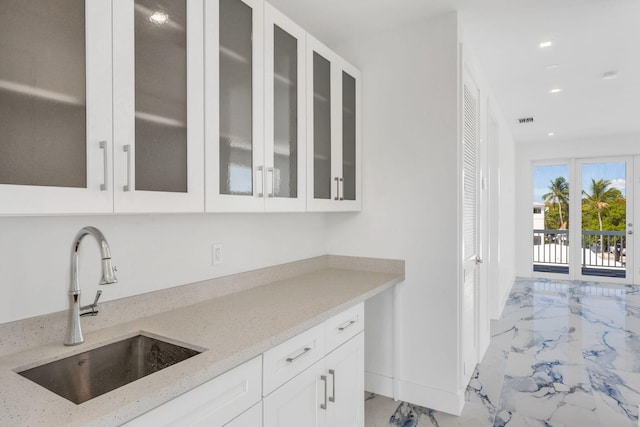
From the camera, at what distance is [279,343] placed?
1.38 metres

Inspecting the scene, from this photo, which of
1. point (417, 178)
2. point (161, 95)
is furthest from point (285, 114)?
point (417, 178)

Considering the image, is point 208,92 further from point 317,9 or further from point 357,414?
point 357,414

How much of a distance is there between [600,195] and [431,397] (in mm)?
6076

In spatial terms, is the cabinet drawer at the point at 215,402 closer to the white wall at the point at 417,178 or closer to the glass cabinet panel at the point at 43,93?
the glass cabinet panel at the point at 43,93

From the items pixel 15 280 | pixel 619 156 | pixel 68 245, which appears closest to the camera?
Result: pixel 15 280

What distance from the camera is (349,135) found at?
258 centimetres

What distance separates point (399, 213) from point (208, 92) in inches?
61.4

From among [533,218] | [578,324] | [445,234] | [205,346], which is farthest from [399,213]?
[533,218]

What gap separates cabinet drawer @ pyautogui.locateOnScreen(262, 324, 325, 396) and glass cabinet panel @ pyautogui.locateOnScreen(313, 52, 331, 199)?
2.85 feet

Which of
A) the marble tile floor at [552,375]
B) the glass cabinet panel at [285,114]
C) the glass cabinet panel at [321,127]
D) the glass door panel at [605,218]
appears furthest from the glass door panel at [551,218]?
the glass cabinet panel at [285,114]

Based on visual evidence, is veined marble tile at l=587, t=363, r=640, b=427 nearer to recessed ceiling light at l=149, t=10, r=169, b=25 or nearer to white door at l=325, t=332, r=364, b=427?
white door at l=325, t=332, r=364, b=427

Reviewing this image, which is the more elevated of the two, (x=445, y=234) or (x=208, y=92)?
(x=208, y=92)

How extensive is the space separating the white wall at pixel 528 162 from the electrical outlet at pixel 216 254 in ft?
21.9

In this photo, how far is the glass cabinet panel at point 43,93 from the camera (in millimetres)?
949
